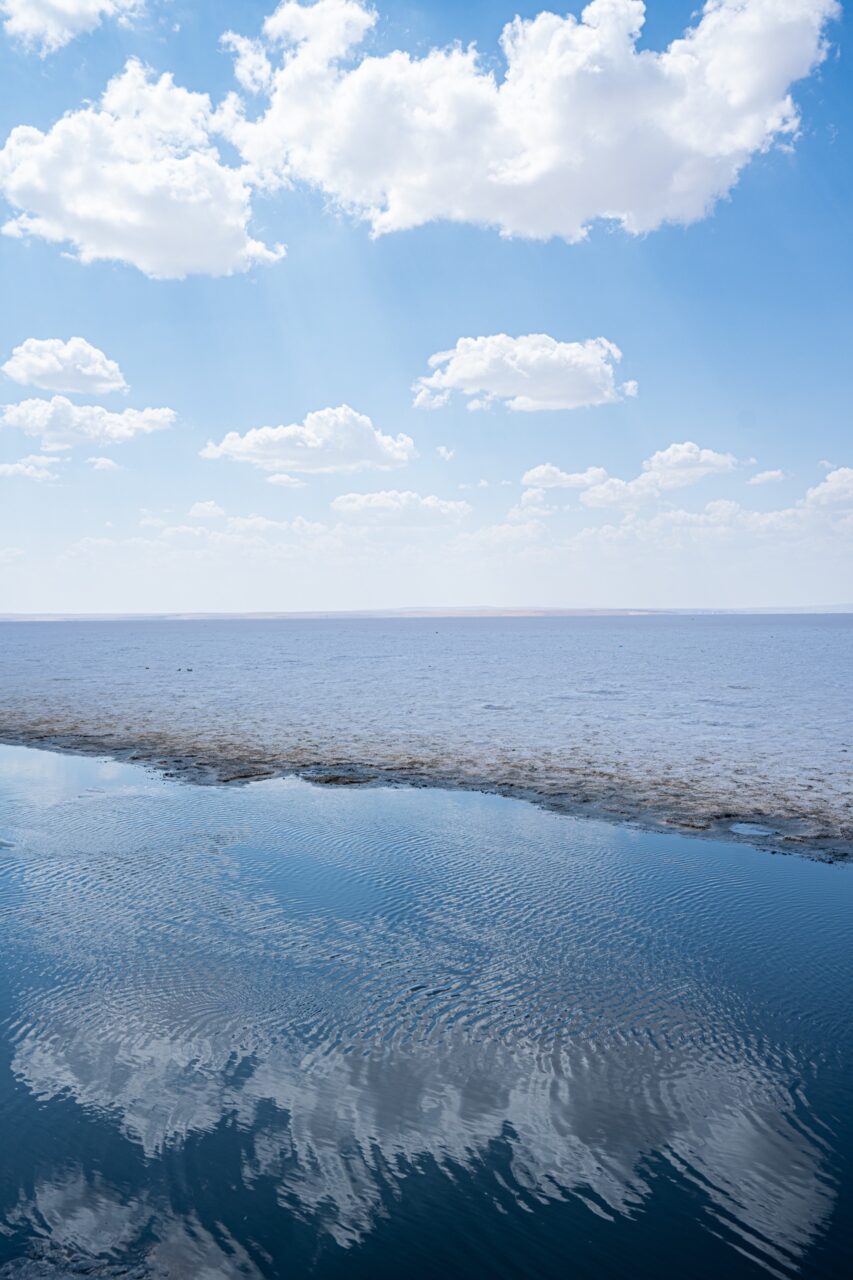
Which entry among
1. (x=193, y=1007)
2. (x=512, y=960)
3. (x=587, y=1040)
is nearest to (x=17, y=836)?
(x=193, y=1007)

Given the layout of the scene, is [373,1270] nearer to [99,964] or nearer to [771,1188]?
[771,1188]

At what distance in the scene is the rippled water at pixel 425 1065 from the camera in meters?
6.80

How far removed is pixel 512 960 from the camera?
477 inches

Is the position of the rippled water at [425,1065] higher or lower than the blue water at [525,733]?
lower

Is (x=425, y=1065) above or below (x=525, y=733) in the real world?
below

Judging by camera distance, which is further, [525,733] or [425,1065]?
[525,733]

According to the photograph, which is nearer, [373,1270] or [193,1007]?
[373,1270]

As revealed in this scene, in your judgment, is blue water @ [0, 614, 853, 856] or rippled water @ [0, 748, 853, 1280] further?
blue water @ [0, 614, 853, 856]

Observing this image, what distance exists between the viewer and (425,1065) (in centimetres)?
932

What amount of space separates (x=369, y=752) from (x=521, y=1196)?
22.8m

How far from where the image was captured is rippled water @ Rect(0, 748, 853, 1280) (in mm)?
6797

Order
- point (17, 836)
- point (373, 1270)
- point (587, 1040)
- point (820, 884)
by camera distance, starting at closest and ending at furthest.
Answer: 1. point (373, 1270)
2. point (587, 1040)
3. point (820, 884)
4. point (17, 836)

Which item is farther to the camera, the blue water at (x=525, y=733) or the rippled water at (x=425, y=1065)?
the blue water at (x=525, y=733)

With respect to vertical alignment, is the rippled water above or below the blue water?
below
